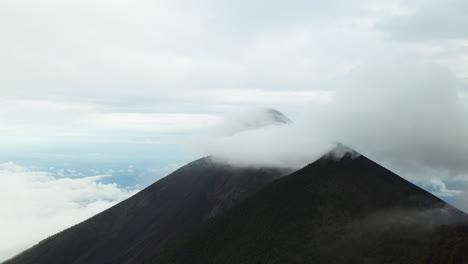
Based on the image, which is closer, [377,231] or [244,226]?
[377,231]

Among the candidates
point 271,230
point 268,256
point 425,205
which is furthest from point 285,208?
point 425,205

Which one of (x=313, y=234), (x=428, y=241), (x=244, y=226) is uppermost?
(x=244, y=226)

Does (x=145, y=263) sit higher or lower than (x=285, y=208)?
lower

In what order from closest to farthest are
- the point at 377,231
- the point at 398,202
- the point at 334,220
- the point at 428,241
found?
the point at 428,241 → the point at 377,231 → the point at 334,220 → the point at 398,202

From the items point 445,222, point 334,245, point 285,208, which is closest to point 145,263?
point 285,208

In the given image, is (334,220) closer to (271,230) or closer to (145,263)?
(271,230)

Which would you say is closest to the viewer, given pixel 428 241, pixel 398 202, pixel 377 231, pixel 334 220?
pixel 428 241

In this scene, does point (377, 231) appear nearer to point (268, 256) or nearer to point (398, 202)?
point (398, 202)
